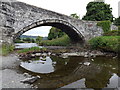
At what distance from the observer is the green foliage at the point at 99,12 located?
25.8 metres

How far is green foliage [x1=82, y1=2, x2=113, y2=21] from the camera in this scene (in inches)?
1014

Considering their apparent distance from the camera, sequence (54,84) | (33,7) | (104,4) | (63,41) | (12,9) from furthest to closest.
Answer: (104,4) → (63,41) → (33,7) → (12,9) → (54,84)

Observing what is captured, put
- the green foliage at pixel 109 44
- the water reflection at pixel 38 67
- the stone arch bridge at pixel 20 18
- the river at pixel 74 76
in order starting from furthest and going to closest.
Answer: the green foliage at pixel 109 44
the stone arch bridge at pixel 20 18
the water reflection at pixel 38 67
the river at pixel 74 76

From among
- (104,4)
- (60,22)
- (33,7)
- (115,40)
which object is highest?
(104,4)

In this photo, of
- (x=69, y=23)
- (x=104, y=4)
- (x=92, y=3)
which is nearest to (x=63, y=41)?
(x=69, y=23)

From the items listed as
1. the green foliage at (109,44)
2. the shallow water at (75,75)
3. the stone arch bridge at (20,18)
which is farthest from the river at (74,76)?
the stone arch bridge at (20,18)

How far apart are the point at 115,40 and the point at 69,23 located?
7.04 metres

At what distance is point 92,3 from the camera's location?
1074 inches

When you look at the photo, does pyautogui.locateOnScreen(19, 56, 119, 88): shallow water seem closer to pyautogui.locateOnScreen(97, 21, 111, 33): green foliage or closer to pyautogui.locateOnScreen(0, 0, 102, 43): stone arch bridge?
pyautogui.locateOnScreen(0, 0, 102, 43): stone arch bridge

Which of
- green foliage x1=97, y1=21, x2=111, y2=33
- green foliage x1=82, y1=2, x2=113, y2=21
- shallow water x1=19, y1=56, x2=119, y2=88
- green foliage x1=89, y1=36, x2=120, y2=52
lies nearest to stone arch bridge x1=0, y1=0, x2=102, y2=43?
green foliage x1=89, y1=36, x2=120, y2=52

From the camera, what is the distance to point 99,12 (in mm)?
25688

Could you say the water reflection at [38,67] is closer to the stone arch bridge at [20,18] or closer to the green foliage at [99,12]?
the stone arch bridge at [20,18]

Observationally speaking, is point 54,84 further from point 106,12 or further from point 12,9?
point 106,12

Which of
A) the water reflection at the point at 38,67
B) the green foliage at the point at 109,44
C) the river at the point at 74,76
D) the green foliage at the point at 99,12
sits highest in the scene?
the green foliage at the point at 99,12
